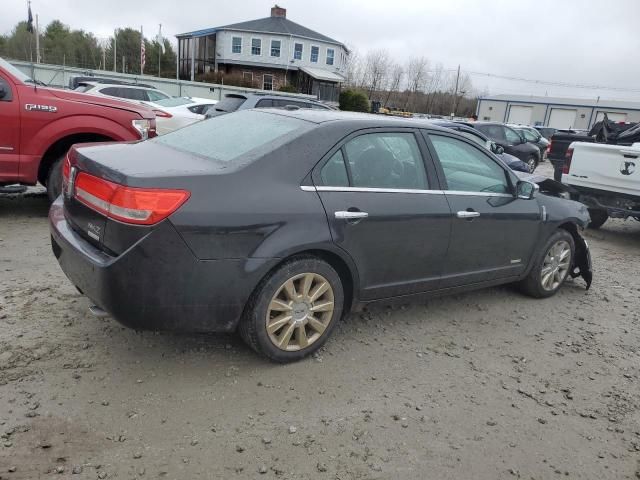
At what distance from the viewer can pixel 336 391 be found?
3.28m

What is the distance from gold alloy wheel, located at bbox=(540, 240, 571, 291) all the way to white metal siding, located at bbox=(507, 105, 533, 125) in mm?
69731

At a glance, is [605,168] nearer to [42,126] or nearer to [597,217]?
[597,217]

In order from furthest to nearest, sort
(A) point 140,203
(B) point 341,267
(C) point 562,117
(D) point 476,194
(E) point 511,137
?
(C) point 562,117
(E) point 511,137
(D) point 476,194
(B) point 341,267
(A) point 140,203

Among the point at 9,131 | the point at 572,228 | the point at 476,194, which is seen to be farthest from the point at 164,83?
the point at 476,194

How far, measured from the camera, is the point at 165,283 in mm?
2914

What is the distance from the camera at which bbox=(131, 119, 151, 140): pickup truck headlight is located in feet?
21.7

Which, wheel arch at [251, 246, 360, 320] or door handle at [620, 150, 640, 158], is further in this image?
door handle at [620, 150, 640, 158]

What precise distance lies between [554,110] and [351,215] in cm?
7230

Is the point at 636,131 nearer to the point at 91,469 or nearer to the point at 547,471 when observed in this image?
the point at 547,471

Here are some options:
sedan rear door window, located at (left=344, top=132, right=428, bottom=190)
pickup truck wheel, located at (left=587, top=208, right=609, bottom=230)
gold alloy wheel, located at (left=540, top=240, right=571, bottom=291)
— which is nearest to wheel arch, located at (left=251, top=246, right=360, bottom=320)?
sedan rear door window, located at (left=344, top=132, right=428, bottom=190)

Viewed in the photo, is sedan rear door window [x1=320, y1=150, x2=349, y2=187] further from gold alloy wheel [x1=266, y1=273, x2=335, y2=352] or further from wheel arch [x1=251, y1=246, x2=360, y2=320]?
gold alloy wheel [x1=266, y1=273, x2=335, y2=352]

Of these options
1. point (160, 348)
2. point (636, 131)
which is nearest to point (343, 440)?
point (160, 348)

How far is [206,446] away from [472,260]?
2571 millimetres

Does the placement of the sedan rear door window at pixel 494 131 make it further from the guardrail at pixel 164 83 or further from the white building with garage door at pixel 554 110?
the white building with garage door at pixel 554 110
